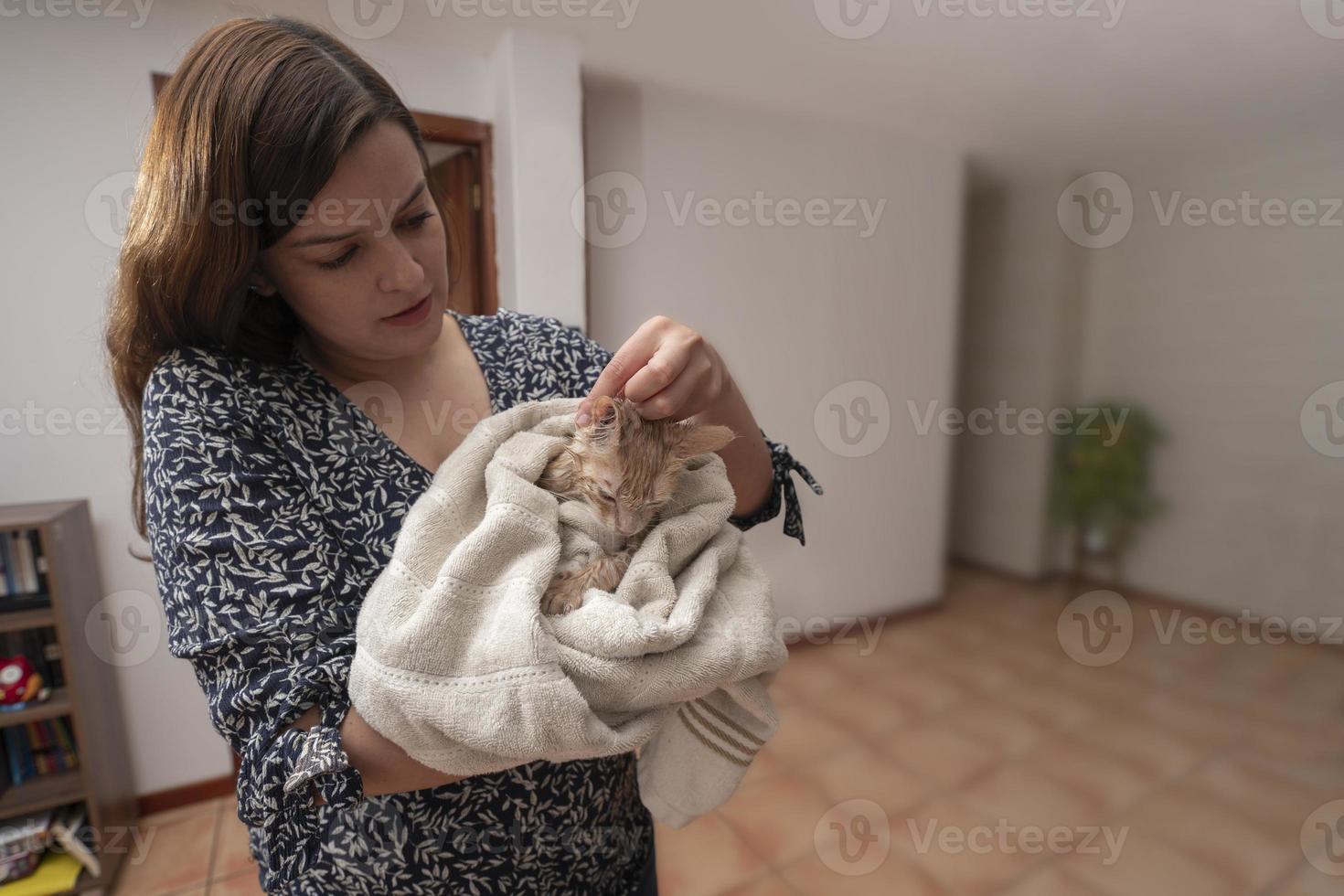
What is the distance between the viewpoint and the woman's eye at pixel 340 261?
49 cm

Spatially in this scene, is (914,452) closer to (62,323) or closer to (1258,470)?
(1258,470)

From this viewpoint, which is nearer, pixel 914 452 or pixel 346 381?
pixel 346 381

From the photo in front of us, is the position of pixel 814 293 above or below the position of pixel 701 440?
above

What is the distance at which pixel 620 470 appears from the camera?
19.6 inches

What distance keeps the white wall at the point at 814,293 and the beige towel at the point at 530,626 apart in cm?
108

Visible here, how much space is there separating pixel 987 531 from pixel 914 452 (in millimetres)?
426

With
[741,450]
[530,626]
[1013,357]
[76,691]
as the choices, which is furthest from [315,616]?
[76,691]

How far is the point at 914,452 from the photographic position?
170 cm

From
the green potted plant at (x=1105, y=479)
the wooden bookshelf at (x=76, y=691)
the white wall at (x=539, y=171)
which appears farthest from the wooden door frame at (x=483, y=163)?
the green potted plant at (x=1105, y=479)

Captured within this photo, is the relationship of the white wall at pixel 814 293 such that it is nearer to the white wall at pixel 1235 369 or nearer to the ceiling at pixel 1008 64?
the ceiling at pixel 1008 64

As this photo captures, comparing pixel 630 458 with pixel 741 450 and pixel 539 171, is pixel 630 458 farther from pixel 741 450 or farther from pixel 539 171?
pixel 539 171

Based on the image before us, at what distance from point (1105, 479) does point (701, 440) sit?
3.57ft

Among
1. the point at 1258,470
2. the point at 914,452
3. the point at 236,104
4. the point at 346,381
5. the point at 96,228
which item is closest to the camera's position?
the point at 236,104

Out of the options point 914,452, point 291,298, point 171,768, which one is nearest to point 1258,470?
point 914,452
